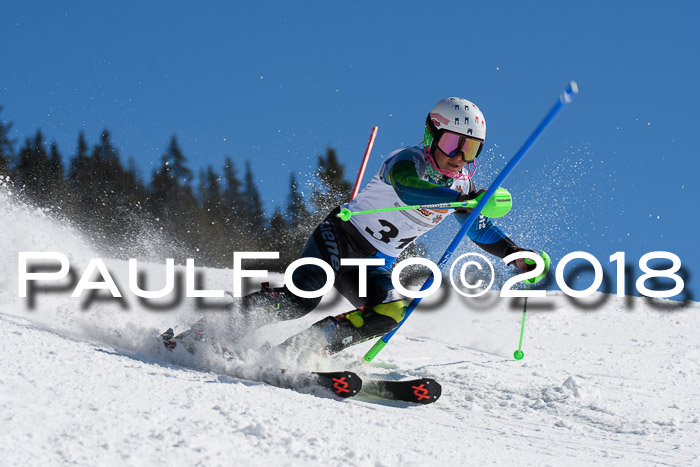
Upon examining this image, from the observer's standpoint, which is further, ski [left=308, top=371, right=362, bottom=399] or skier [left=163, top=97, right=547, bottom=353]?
skier [left=163, top=97, right=547, bottom=353]

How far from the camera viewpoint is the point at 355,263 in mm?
4266

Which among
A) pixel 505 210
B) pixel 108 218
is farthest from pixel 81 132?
pixel 505 210

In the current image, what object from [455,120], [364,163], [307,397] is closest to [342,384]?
[307,397]

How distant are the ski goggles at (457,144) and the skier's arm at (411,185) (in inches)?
8.4

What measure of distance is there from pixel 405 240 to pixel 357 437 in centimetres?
210

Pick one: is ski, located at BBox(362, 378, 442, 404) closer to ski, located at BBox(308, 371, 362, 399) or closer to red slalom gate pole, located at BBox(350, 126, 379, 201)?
ski, located at BBox(308, 371, 362, 399)

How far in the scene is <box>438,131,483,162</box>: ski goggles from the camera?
12.9ft

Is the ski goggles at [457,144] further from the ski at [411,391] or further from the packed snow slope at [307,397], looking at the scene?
the packed snow slope at [307,397]

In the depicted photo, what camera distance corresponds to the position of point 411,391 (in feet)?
12.0

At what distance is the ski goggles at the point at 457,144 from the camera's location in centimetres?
393

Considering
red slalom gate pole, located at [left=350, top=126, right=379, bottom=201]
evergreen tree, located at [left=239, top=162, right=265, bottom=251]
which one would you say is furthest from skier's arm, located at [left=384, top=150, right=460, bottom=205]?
evergreen tree, located at [left=239, top=162, right=265, bottom=251]

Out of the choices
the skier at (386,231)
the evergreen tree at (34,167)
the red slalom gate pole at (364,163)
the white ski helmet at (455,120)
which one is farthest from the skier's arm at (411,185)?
the evergreen tree at (34,167)

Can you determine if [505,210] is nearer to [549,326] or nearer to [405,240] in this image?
[405,240]

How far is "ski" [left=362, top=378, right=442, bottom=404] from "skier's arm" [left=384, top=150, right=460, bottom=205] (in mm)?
1060
